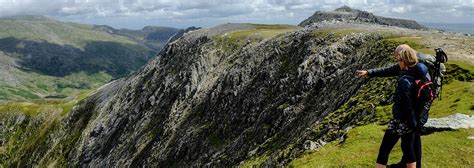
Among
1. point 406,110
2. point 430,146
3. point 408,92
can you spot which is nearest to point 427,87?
point 408,92

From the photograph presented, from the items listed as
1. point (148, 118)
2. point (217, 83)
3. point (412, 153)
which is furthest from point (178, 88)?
point (412, 153)

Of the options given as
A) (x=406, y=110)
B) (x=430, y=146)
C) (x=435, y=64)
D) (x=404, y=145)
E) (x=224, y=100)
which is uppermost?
(x=435, y=64)

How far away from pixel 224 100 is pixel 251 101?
970 centimetres

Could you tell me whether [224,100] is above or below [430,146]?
below

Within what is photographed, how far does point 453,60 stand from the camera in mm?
41000

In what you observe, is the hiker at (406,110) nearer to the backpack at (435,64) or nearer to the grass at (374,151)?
the backpack at (435,64)

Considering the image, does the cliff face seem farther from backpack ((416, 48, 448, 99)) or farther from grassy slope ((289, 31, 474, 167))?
backpack ((416, 48, 448, 99))

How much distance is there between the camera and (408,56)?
1666cm

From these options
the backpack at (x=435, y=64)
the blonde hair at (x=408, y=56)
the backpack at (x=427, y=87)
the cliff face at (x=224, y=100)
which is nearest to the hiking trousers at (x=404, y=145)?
the backpack at (x=427, y=87)

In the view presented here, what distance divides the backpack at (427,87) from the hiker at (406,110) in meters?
0.22

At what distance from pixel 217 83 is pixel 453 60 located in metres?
55.2

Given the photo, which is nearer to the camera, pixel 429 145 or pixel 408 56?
pixel 408 56

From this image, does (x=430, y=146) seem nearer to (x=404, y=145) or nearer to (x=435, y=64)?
(x=404, y=145)

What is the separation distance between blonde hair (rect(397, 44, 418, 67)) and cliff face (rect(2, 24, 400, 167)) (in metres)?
17.6
